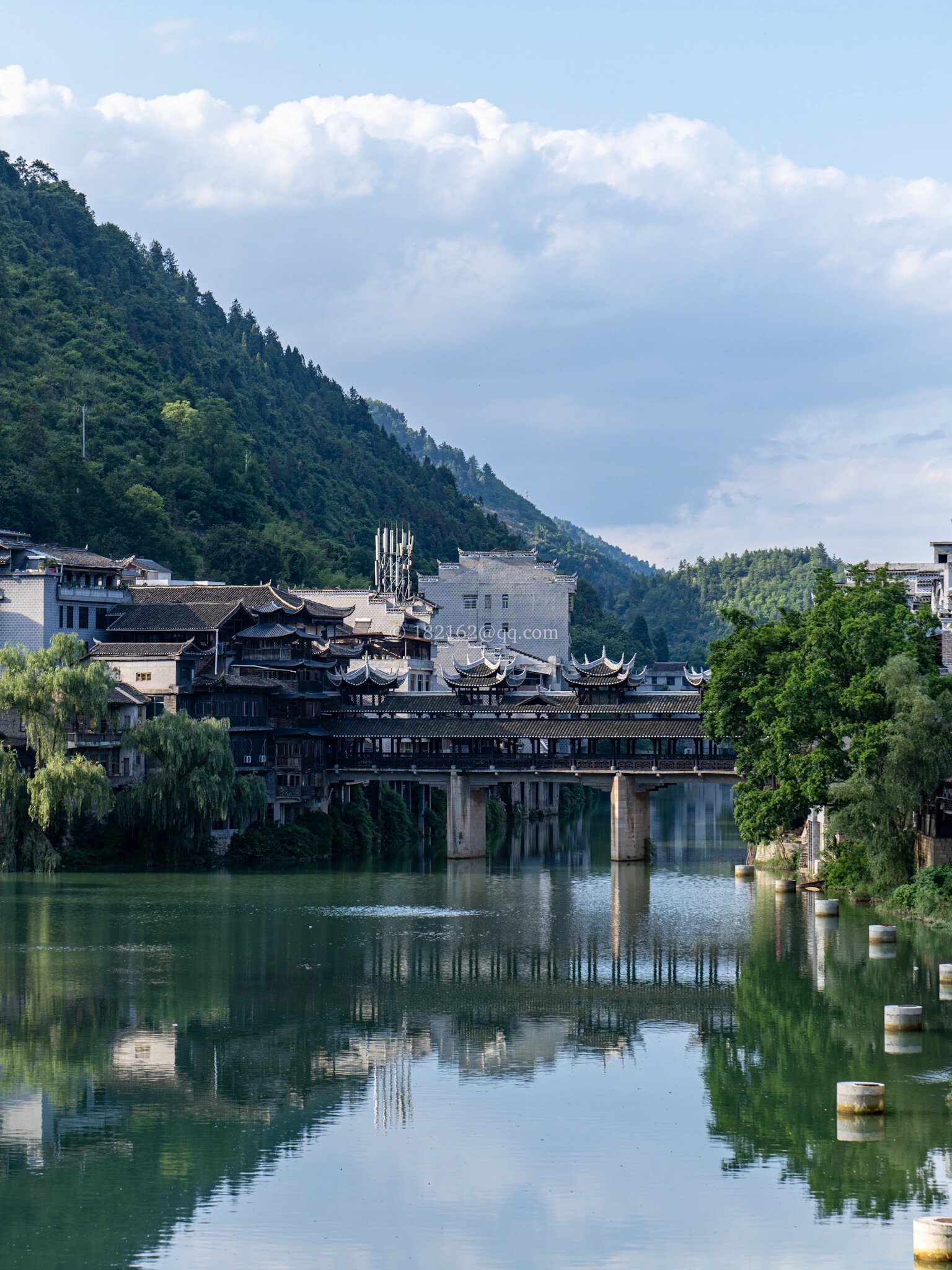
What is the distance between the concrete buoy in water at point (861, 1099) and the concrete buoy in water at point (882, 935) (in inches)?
668

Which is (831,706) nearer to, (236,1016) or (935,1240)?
(236,1016)

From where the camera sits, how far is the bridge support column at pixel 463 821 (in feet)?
248

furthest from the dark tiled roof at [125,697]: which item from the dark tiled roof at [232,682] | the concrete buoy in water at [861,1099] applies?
the concrete buoy in water at [861,1099]

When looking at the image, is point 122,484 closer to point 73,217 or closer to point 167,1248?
point 73,217

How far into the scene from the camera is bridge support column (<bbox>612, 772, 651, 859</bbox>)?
74250mm

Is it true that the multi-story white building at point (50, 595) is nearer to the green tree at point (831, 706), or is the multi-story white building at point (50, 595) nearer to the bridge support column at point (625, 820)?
the bridge support column at point (625, 820)

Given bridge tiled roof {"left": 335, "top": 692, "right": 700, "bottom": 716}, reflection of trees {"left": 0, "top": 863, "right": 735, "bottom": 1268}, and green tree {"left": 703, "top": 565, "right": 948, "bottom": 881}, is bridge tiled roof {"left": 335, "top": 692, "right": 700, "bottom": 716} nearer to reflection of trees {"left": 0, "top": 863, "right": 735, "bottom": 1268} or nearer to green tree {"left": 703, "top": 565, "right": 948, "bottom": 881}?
green tree {"left": 703, "top": 565, "right": 948, "bottom": 881}

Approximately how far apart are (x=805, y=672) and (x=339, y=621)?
114ft

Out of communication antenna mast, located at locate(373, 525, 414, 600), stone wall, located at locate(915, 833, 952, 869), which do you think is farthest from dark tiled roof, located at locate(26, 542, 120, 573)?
communication antenna mast, located at locate(373, 525, 414, 600)

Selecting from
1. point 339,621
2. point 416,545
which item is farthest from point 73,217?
point 339,621

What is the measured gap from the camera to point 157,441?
423ft

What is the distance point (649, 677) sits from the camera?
154 meters

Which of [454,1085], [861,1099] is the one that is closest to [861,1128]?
[861,1099]

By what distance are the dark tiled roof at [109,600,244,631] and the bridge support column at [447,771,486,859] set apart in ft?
38.4
